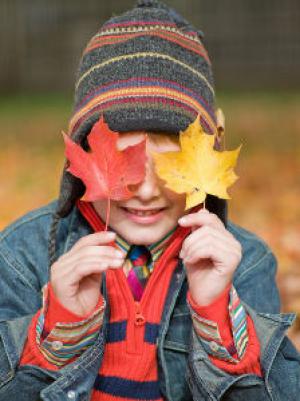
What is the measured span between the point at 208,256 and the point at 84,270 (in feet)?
1.00

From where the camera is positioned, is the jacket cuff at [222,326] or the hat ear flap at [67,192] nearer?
the jacket cuff at [222,326]

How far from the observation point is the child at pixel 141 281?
6.08 ft

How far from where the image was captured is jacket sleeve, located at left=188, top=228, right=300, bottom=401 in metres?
1.92

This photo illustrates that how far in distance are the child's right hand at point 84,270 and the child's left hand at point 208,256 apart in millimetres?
180

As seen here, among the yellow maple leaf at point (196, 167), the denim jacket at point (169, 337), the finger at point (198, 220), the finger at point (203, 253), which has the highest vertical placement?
the yellow maple leaf at point (196, 167)

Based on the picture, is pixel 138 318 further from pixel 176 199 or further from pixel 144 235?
pixel 176 199

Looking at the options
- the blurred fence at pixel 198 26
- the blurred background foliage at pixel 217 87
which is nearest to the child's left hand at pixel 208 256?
the blurred background foliage at pixel 217 87

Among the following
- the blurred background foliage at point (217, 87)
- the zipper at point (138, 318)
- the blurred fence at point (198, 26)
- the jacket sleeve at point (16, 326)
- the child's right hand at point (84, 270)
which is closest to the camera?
the child's right hand at point (84, 270)

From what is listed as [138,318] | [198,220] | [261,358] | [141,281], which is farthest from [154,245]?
[261,358]

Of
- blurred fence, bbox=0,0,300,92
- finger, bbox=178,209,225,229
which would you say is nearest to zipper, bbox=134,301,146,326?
finger, bbox=178,209,225,229

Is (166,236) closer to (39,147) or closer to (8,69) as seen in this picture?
(39,147)

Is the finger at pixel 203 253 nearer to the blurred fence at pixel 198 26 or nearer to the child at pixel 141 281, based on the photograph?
the child at pixel 141 281

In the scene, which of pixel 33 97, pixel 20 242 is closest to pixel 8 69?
pixel 33 97

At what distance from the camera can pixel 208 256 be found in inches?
70.2
